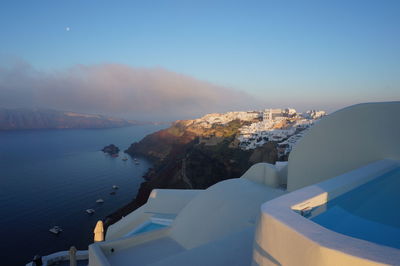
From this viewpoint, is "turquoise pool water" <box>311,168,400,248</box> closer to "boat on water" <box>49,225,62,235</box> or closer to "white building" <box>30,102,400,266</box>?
"white building" <box>30,102,400,266</box>

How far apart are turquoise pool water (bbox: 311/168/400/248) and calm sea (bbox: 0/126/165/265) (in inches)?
830

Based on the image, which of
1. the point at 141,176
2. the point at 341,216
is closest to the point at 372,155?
the point at 341,216

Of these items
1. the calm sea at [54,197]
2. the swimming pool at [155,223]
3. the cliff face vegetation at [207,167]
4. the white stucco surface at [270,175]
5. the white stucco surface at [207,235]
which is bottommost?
the calm sea at [54,197]

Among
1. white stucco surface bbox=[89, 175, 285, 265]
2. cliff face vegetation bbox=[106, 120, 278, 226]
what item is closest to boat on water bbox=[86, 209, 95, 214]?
cliff face vegetation bbox=[106, 120, 278, 226]

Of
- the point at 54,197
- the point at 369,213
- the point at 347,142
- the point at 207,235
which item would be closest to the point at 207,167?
the point at 54,197

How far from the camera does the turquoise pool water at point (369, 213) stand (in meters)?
2.02

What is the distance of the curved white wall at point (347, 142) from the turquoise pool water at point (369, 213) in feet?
3.35

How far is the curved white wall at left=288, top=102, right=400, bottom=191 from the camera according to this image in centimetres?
415

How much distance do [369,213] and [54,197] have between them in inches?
1399

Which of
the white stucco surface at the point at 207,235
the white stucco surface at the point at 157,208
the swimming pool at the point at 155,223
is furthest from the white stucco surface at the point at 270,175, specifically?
the swimming pool at the point at 155,223

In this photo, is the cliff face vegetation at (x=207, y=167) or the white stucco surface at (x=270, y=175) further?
the cliff face vegetation at (x=207, y=167)

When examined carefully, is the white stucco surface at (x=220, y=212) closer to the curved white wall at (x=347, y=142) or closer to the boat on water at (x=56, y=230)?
the curved white wall at (x=347, y=142)

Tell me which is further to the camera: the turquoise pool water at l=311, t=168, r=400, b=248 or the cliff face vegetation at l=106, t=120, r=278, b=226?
the cliff face vegetation at l=106, t=120, r=278, b=226

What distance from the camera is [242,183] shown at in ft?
23.9
